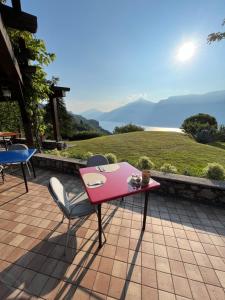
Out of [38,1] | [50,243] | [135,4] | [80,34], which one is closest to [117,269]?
[50,243]

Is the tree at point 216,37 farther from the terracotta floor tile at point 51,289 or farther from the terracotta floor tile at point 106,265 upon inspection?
the terracotta floor tile at point 51,289

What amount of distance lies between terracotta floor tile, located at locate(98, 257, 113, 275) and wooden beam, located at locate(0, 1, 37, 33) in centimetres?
343

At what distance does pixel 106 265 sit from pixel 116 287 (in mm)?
243

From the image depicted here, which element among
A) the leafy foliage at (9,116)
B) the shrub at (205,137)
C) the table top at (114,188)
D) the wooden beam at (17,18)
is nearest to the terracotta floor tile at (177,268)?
the table top at (114,188)

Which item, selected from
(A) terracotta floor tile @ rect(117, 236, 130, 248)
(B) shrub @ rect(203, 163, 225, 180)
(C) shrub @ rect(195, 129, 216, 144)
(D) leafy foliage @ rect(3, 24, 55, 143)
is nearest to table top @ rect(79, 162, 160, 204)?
(A) terracotta floor tile @ rect(117, 236, 130, 248)

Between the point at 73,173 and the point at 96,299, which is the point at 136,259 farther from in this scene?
the point at 73,173

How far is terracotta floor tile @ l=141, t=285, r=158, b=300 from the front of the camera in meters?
1.44

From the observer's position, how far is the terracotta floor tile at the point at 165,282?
152 centimetres

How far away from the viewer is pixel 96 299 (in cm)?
141

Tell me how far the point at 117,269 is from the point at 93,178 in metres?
1.10

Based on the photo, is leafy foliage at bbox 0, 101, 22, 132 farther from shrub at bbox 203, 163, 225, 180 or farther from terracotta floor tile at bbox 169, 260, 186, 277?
terracotta floor tile at bbox 169, 260, 186, 277

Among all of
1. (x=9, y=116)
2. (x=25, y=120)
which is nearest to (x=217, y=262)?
(x=25, y=120)

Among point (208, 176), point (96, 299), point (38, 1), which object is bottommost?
point (96, 299)

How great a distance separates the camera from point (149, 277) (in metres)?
1.62
